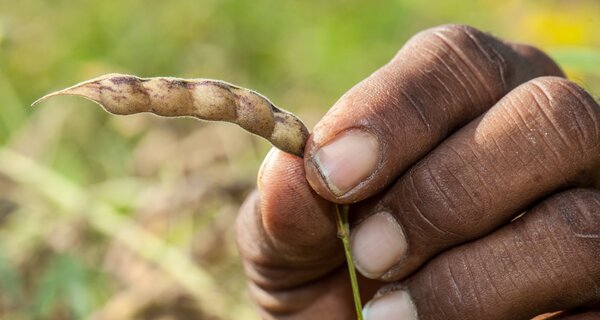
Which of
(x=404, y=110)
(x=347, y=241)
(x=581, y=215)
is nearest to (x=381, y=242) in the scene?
(x=347, y=241)

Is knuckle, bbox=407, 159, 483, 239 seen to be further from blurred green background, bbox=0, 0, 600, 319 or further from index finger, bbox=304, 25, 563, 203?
blurred green background, bbox=0, 0, 600, 319

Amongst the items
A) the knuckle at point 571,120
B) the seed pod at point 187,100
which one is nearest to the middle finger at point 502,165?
the knuckle at point 571,120

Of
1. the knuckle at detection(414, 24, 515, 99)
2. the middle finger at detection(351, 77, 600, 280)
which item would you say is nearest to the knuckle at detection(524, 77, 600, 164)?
the middle finger at detection(351, 77, 600, 280)

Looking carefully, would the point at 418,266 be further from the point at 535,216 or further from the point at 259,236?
the point at 259,236

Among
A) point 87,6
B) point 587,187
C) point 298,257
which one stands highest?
point 87,6

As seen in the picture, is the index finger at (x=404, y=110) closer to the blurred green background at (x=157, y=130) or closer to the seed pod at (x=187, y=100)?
the seed pod at (x=187, y=100)

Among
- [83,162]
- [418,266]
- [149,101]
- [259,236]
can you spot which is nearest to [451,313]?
[418,266]
